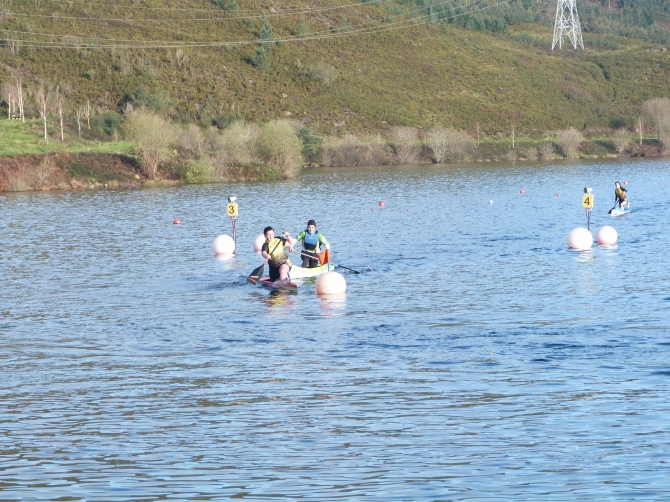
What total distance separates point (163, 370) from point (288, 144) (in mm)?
59529

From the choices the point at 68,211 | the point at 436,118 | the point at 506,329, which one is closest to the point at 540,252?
the point at 506,329

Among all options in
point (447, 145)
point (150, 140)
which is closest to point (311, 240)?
point (150, 140)

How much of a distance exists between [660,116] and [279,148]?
55148 mm

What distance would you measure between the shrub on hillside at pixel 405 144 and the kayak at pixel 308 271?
69574mm

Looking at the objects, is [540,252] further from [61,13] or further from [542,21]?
[542,21]

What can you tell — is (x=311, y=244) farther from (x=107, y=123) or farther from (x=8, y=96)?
(x=107, y=123)

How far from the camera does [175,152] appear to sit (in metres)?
73.8

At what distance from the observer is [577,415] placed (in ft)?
41.0

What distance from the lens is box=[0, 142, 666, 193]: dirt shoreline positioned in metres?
62.5

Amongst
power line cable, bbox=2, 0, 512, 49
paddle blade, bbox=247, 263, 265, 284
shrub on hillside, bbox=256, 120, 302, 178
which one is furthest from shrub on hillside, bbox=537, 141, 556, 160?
paddle blade, bbox=247, 263, 265, 284

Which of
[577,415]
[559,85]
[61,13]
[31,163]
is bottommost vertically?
[577,415]

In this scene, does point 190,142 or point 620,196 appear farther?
point 190,142

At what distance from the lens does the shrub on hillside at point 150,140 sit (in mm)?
68062

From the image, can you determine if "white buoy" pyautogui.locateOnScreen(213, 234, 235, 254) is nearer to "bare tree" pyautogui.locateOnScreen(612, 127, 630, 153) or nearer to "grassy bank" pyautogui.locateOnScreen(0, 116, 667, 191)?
"grassy bank" pyautogui.locateOnScreen(0, 116, 667, 191)
